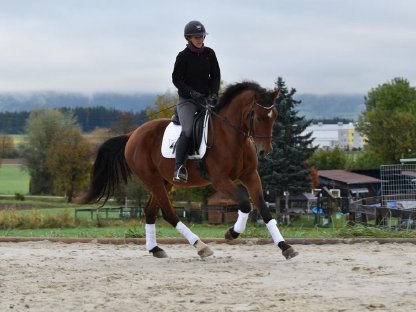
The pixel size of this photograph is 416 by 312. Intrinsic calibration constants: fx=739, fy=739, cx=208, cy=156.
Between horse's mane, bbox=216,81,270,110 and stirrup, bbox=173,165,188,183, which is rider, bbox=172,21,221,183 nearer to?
stirrup, bbox=173,165,188,183

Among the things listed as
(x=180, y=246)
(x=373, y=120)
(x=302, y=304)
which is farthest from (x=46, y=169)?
(x=302, y=304)

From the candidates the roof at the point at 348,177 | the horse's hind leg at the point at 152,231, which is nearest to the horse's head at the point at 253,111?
the horse's hind leg at the point at 152,231

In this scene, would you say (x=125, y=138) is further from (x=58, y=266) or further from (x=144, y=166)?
(x=58, y=266)

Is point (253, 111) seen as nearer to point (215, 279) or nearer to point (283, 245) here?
point (283, 245)

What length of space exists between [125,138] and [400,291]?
6.17 metres

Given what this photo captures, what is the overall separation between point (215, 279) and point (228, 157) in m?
2.10

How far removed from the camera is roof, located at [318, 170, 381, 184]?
78.3 meters

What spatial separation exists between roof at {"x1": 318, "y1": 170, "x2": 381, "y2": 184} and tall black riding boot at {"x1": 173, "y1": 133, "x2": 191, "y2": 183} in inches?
2644

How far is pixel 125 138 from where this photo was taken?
1234cm

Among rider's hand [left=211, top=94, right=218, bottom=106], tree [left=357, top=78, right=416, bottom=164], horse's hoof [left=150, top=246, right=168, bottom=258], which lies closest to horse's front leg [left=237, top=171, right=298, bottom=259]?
rider's hand [left=211, top=94, right=218, bottom=106]

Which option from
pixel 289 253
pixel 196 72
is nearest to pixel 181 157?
pixel 196 72

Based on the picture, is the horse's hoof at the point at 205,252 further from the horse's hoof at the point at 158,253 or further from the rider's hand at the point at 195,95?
the rider's hand at the point at 195,95

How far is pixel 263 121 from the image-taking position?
973 centimetres

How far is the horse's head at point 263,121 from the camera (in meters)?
9.69
